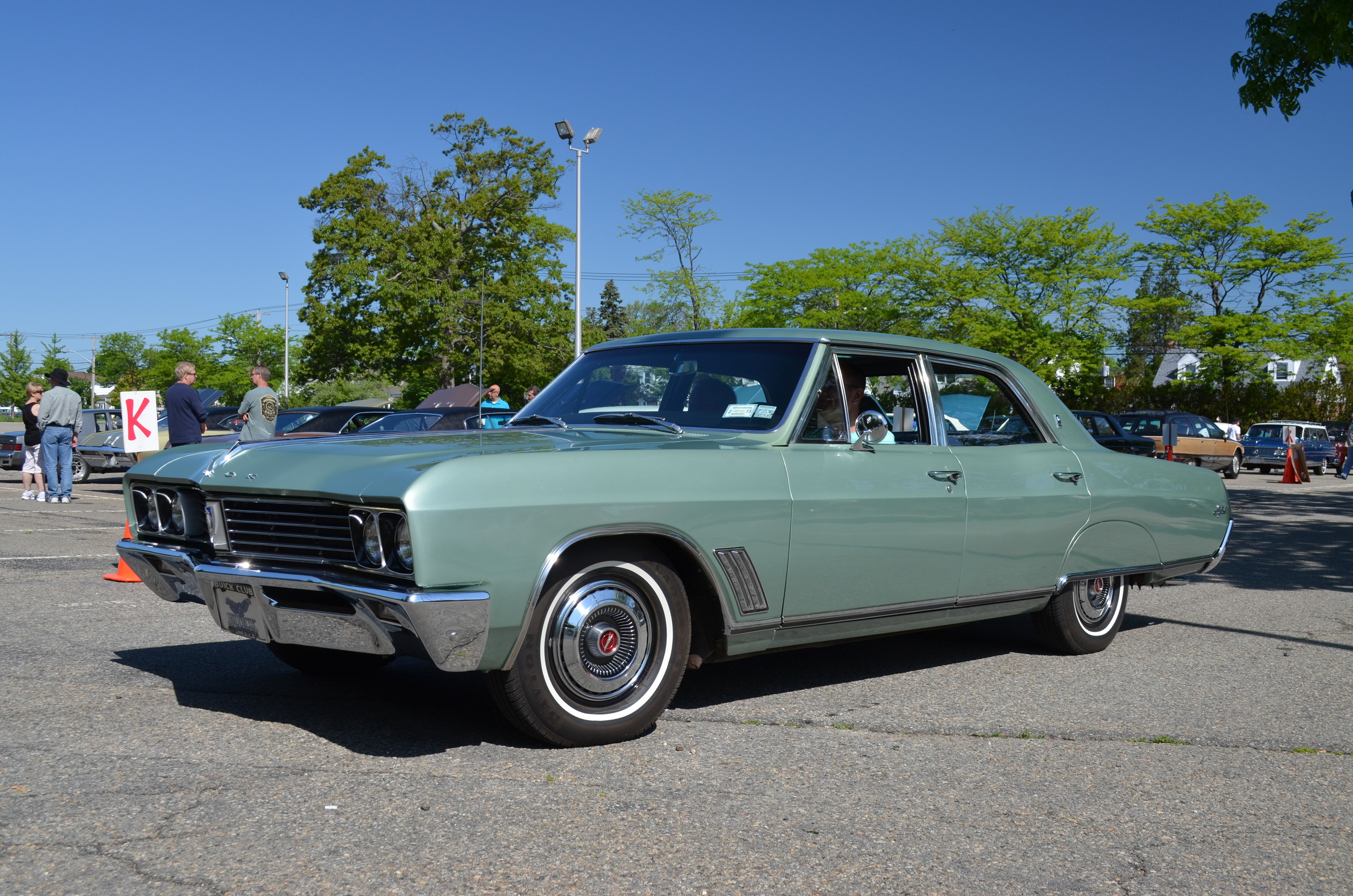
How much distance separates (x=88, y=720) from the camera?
4.10 metres

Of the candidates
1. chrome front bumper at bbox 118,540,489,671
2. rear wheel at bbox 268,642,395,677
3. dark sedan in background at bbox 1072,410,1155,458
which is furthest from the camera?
dark sedan in background at bbox 1072,410,1155,458

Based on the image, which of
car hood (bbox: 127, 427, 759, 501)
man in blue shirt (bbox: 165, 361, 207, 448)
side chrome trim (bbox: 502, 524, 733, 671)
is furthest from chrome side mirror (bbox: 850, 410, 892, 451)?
man in blue shirt (bbox: 165, 361, 207, 448)

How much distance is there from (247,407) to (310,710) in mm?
8332

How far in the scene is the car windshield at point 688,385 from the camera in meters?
4.65

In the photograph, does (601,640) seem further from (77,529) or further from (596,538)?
(77,529)

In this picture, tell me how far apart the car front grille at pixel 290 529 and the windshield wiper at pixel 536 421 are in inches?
51.5

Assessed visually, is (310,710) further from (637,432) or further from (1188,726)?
(1188,726)

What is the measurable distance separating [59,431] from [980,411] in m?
13.8

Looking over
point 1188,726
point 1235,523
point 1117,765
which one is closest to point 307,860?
point 1117,765

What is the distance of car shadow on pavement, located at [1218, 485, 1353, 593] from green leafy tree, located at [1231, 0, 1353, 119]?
15.6ft

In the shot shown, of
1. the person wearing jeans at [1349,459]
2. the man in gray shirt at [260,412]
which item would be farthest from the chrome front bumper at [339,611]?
the person wearing jeans at [1349,459]

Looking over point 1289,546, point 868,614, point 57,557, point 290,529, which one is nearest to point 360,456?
point 290,529

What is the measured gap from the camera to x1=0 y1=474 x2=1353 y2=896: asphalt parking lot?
2.84 metres

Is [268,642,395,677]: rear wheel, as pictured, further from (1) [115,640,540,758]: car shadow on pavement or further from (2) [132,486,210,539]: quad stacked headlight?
(2) [132,486,210,539]: quad stacked headlight
